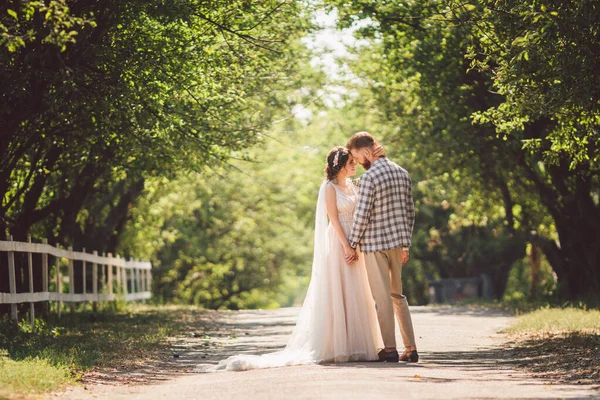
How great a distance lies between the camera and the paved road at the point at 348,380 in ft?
27.6

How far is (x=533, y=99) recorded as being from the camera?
1289 cm

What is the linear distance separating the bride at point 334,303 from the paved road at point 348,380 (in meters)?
0.42

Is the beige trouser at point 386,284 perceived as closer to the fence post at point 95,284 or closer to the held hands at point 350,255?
the held hands at point 350,255

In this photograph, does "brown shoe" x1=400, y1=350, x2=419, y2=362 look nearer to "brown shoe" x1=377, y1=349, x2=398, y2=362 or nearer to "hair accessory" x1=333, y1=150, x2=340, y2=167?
"brown shoe" x1=377, y1=349, x2=398, y2=362

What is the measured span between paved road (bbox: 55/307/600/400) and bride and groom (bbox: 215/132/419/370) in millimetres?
424

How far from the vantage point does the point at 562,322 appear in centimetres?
1642

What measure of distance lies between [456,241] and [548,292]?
49.6ft

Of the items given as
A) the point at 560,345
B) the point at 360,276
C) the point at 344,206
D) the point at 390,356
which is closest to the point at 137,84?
the point at 344,206

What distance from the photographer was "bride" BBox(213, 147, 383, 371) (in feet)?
37.4

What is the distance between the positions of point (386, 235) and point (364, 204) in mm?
417

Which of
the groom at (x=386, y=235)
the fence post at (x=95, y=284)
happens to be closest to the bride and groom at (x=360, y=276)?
the groom at (x=386, y=235)

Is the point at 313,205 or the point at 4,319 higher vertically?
the point at 313,205

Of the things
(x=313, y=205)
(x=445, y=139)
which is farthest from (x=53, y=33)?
(x=313, y=205)

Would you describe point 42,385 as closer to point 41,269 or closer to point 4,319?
point 4,319
